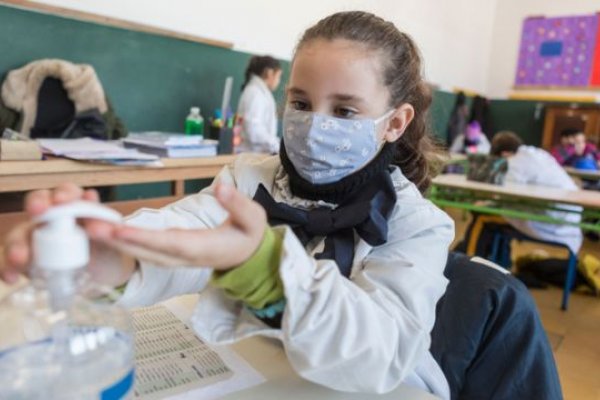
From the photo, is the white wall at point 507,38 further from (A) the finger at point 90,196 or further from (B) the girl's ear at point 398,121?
(A) the finger at point 90,196

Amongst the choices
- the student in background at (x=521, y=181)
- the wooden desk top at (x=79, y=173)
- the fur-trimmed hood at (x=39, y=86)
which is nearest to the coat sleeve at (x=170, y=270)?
the wooden desk top at (x=79, y=173)

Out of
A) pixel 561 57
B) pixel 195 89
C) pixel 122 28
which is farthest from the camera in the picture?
pixel 561 57

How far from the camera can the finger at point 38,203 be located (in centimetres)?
40

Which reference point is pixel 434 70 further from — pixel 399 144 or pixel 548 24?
pixel 399 144

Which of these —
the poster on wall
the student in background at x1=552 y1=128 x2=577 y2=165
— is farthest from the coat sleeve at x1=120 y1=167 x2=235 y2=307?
the poster on wall

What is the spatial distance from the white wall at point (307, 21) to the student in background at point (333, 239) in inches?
12.2

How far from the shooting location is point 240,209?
0.46m

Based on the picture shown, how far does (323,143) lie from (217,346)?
1.27 feet

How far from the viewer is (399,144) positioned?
3.43 feet

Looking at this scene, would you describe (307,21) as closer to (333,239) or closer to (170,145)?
(170,145)

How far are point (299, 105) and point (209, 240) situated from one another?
1.63ft

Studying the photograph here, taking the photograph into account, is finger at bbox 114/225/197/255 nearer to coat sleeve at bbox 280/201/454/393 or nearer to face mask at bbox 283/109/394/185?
coat sleeve at bbox 280/201/454/393

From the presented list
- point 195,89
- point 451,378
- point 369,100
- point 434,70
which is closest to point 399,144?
point 369,100

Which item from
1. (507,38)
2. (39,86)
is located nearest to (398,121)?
(39,86)
